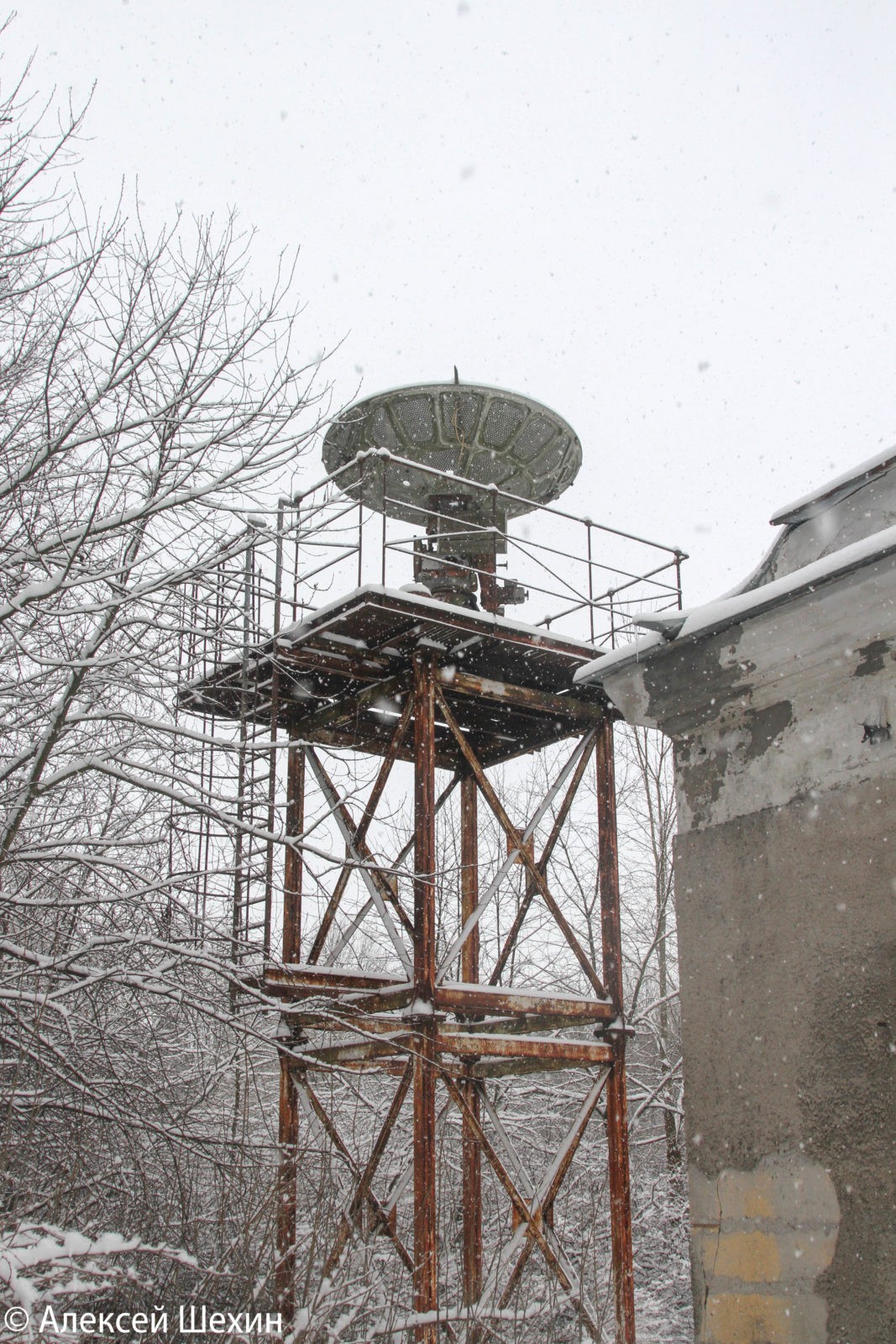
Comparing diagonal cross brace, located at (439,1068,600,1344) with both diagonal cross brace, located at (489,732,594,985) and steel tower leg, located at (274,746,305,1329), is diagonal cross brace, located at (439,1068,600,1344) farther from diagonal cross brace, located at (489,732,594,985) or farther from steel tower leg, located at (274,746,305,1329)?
steel tower leg, located at (274,746,305,1329)

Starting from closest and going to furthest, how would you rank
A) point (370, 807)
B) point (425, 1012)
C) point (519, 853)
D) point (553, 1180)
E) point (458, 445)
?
point (425, 1012) → point (553, 1180) → point (370, 807) → point (519, 853) → point (458, 445)

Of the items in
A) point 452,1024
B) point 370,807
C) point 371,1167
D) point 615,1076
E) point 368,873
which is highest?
point 370,807

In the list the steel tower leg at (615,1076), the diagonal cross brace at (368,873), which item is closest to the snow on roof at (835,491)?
the diagonal cross brace at (368,873)

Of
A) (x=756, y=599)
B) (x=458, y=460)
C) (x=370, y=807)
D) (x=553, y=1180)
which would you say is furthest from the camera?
(x=458, y=460)

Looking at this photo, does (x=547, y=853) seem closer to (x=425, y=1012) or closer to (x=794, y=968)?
(x=425, y=1012)

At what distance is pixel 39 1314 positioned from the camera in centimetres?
438

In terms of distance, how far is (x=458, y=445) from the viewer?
10.4 metres

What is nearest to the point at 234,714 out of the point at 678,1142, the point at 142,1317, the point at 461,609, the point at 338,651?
the point at 338,651

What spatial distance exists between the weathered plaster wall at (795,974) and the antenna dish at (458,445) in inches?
214

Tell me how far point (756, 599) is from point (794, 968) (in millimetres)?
1413

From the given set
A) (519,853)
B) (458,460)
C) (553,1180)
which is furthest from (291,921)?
(458,460)

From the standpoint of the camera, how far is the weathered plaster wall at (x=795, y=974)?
3.95 meters

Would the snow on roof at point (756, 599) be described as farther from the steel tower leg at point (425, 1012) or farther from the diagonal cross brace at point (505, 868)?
the diagonal cross brace at point (505, 868)

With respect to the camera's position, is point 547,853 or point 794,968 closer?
point 794,968
